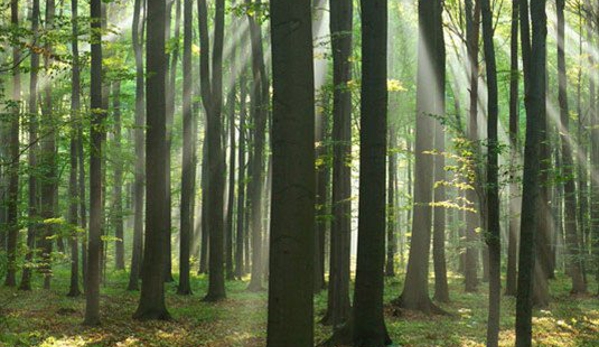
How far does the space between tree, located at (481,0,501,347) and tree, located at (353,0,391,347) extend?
69.7 inches

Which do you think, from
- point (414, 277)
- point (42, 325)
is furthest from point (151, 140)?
point (414, 277)

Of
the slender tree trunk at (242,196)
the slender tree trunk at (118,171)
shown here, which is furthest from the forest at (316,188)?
the slender tree trunk at (242,196)

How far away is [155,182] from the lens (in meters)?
14.1

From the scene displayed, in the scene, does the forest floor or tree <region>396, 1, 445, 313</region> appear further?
tree <region>396, 1, 445, 313</region>

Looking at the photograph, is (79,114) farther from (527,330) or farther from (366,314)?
(527,330)

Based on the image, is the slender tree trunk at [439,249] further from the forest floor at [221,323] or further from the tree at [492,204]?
the tree at [492,204]

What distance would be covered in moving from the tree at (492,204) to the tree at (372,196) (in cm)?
177

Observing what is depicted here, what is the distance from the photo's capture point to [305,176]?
4.40 meters

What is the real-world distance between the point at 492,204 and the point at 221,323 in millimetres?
7536

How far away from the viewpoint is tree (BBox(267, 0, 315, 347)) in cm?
434

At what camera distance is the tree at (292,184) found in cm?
434

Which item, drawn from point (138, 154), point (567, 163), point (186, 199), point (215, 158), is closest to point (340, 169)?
point (215, 158)

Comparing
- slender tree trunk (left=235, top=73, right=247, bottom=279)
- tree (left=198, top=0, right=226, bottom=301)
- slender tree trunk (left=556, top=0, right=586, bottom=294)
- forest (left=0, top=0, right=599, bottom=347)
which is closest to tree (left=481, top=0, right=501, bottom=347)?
forest (left=0, top=0, right=599, bottom=347)

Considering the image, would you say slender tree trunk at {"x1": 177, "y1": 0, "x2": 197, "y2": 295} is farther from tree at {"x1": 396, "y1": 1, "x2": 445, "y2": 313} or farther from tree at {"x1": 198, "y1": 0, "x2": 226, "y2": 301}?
tree at {"x1": 396, "y1": 1, "x2": 445, "y2": 313}
